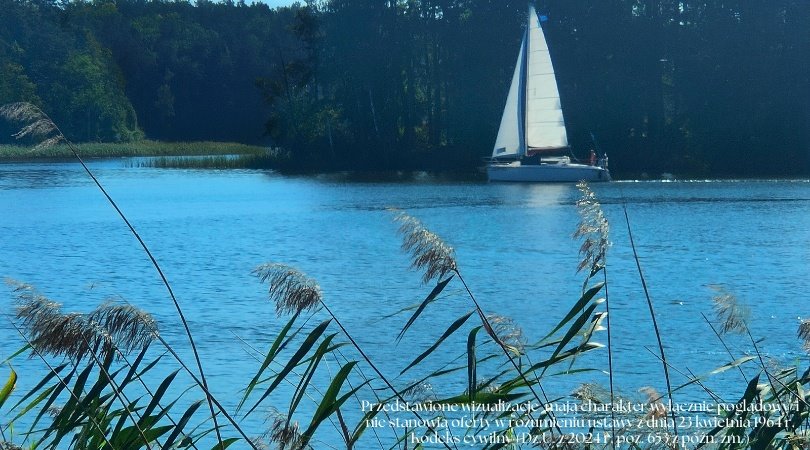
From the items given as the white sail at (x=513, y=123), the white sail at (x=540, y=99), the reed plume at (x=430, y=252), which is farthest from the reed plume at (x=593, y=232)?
the white sail at (x=513, y=123)

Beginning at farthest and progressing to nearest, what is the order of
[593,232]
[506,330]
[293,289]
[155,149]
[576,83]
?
[155,149]
[576,83]
[506,330]
[593,232]
[293,289]

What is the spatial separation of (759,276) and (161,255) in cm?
965

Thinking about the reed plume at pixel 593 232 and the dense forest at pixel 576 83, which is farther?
the dense forest at pixel 576 83

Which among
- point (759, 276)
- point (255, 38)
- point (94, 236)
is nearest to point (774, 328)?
point (759, 276)

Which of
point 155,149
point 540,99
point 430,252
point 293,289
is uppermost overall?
point 540,99

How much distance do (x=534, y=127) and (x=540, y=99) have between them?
3.38 feet

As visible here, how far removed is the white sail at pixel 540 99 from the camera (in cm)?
4062

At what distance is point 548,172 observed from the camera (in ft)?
132

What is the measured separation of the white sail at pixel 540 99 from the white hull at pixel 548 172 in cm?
140

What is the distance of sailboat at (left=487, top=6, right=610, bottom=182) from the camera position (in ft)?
132

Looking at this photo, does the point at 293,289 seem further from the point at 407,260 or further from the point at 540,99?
the point at 540,99

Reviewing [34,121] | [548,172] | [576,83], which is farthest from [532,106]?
[34,121]

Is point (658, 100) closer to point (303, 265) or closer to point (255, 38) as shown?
point (303, 265)

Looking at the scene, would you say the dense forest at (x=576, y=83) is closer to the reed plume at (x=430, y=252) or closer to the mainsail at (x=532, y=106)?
the mainsail at (x=532, y=106)
